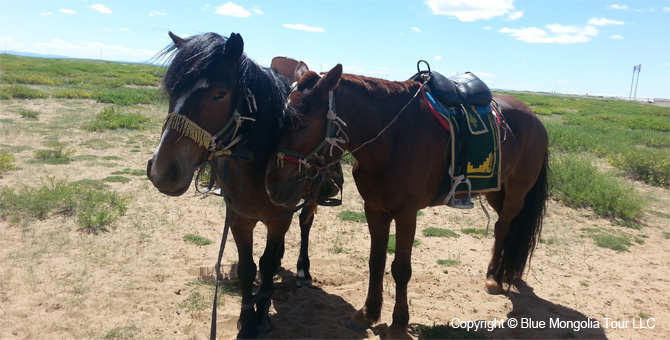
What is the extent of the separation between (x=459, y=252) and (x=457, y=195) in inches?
77.5

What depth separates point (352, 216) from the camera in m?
6.51

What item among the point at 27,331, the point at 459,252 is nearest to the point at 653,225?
the point at 459,252

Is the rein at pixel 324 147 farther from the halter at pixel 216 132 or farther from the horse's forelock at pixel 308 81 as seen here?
the halter at pixel 216 132

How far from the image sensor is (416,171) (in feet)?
9.98

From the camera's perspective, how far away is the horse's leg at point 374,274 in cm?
342

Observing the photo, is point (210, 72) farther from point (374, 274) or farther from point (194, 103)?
point (374, 274)

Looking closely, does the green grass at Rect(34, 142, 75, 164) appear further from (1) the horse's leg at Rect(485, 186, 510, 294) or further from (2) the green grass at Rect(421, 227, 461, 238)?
(1) the horse's leg at Rect(485, 186, 510, 294)

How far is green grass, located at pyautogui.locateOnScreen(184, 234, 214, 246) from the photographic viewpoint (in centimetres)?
509

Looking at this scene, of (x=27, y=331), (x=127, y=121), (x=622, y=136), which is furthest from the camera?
(x=622, y=136)

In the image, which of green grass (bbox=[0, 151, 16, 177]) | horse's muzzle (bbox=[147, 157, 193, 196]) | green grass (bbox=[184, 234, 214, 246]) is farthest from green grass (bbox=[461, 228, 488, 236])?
green grass (bbox=[0, 151, 16, 177])

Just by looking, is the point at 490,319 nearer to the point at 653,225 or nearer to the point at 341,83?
the point at 341,83

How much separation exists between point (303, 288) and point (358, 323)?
37.1 inches

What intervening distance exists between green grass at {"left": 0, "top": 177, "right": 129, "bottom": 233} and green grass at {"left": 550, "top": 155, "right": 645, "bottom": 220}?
259 inches

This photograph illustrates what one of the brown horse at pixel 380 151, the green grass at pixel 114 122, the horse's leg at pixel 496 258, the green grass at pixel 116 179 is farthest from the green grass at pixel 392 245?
the green grass at pixel 114 122
